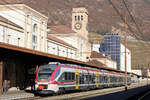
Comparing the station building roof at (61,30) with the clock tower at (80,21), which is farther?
the clock tower at (80,21)

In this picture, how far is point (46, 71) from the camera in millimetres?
28312

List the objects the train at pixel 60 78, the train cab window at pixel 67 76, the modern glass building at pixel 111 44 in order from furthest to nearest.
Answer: the modern glass building at pixel 111 44, the train cab window at pixel 67 76, the train at pixel 60 78

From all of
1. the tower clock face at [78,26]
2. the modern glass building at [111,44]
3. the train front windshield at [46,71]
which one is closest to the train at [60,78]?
the train front windshield at [46,71]

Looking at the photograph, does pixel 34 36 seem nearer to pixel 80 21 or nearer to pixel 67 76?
pixel 67 76

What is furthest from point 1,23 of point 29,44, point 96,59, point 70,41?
point 96,59

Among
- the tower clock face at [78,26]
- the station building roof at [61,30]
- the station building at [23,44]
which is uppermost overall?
the tower clock face at [78,26]

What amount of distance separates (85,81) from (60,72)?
319 inches

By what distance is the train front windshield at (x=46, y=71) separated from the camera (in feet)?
91.9

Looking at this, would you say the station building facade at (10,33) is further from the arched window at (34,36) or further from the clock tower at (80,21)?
the clock tower at (80,21)

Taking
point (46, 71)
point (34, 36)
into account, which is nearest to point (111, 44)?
point (34, 36)

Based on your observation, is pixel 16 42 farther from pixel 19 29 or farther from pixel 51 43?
pixel 51 43

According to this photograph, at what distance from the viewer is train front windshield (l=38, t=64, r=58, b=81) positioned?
28.0m

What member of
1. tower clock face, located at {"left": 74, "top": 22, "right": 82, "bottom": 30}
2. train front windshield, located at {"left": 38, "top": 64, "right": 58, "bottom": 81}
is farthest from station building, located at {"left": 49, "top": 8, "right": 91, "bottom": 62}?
train front windshield, located at {"left": 38, "top": 64, "right": 58, "bottom": 81}

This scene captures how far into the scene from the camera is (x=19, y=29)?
162 ft
